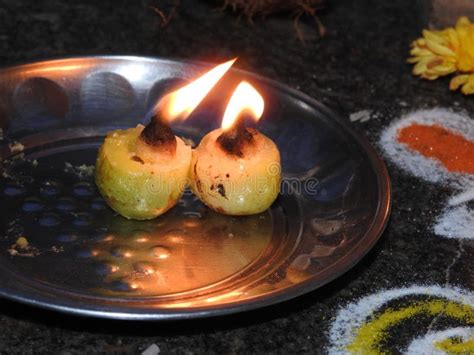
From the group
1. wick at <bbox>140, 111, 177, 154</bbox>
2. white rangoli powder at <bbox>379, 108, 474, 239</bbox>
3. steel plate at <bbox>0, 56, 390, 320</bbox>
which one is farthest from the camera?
white rangoli powder at <bbox>379, 108, 474, 239</bbox>

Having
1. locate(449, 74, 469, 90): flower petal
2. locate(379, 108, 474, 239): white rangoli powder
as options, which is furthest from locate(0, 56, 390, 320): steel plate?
locate(449, 74, 469, 90): flower petal

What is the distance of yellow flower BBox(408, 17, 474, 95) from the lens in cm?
162

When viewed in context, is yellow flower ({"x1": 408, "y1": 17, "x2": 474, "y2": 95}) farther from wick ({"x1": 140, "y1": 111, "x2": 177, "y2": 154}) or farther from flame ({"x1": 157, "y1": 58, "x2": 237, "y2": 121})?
wick ({"x1": 140, "y1": 111, "x2": 177, "y2": 154})

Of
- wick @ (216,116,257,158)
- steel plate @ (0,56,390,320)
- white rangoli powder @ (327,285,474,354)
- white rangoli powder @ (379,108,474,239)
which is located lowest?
white rangoli powder @ (379,108,474,239)

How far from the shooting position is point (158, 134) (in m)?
1.13

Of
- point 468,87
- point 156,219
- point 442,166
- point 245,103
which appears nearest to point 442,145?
point 442,166

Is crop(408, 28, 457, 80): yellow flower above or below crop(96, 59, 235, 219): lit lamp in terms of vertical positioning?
below

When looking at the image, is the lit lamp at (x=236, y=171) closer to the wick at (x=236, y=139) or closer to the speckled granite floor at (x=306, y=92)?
the wick at (x=236, y=139)

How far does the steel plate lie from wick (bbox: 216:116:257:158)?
97 millimetres

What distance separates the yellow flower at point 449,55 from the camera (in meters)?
1.62

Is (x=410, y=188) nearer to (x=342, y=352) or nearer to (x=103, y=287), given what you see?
(x=342, y=352)

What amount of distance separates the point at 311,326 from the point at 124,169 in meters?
0.32

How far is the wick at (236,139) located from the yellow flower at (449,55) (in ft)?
2.04

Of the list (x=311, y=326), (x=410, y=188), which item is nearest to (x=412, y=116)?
(x=410, y=188)
